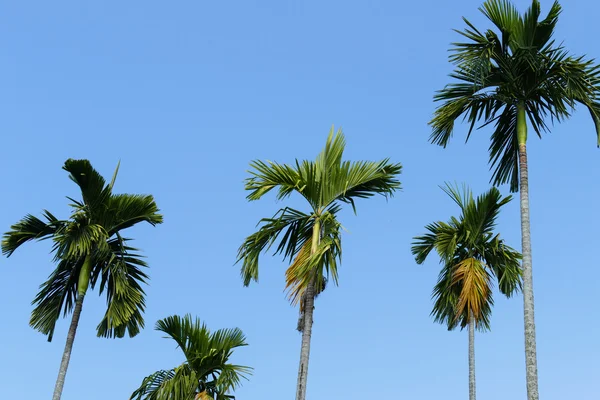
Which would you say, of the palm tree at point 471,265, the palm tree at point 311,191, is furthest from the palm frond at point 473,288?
the palm tree at point 311,191

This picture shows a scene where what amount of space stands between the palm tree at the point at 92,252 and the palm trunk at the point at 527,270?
731 centimetres

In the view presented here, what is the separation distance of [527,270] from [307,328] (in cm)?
Result: 433

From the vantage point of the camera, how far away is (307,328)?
12.4 metres

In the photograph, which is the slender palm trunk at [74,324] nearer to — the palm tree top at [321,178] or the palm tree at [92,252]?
the palm tree at [92,252]

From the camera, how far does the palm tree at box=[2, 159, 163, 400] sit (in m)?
15.5

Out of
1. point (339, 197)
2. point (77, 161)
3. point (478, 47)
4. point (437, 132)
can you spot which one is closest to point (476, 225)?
point (437, 132)

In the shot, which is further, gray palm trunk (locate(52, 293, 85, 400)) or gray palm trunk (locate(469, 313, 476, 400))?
gray palm trunk (locate(469, 313, 476, 400))

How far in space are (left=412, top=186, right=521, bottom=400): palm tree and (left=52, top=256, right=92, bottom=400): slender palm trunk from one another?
8030 mm

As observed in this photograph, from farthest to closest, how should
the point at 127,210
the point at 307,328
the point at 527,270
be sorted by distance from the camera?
the point at 127,210 → the point at 527,270 → the point at 307,328

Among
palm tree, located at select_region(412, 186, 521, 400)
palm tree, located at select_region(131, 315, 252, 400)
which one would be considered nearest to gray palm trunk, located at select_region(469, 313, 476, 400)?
palm tree, located at select_region(412, 186, 521, 400)

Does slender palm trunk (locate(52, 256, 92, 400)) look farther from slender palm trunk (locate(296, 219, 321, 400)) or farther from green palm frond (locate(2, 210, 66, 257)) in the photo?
slender palm trunk (locate(296, 219, 321, 400))

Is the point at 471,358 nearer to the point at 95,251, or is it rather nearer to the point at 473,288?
the point at 473,288

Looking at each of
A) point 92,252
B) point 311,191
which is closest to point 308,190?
point 311,191

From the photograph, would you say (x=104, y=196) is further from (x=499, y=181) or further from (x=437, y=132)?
(x=499, y=181)
